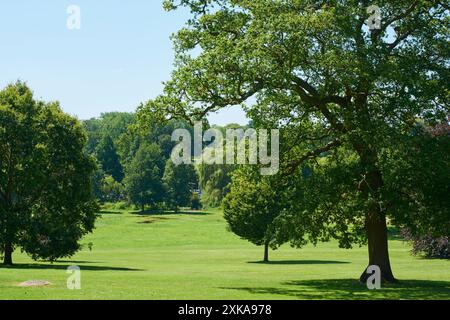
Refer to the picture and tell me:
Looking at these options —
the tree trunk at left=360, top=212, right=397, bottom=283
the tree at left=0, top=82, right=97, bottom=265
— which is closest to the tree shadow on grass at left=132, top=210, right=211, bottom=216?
the tree at left=0, top=82, right=97, bottom=265

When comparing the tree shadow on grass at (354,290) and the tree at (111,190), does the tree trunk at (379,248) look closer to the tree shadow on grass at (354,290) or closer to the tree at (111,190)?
the tree shadow on grass at (354,290)

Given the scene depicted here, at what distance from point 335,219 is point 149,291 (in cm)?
963

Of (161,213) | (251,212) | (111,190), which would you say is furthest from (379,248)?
(111,190)

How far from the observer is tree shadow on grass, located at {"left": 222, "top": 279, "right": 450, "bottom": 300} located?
26.8 m

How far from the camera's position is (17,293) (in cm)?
2534

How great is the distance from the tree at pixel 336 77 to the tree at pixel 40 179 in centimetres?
1545

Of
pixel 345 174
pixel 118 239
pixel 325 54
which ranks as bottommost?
pixel 118 239

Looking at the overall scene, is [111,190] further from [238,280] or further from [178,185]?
[238,280]

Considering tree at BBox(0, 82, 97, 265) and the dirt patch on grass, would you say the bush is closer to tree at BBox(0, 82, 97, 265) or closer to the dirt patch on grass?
tree at BBox(0, 82, 97, 265)

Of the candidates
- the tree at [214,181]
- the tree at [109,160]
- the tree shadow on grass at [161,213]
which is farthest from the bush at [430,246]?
the tree at [109,160]

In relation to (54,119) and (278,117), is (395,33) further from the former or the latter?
(54,119)

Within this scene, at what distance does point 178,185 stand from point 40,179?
312ft

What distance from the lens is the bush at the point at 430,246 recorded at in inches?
2221
